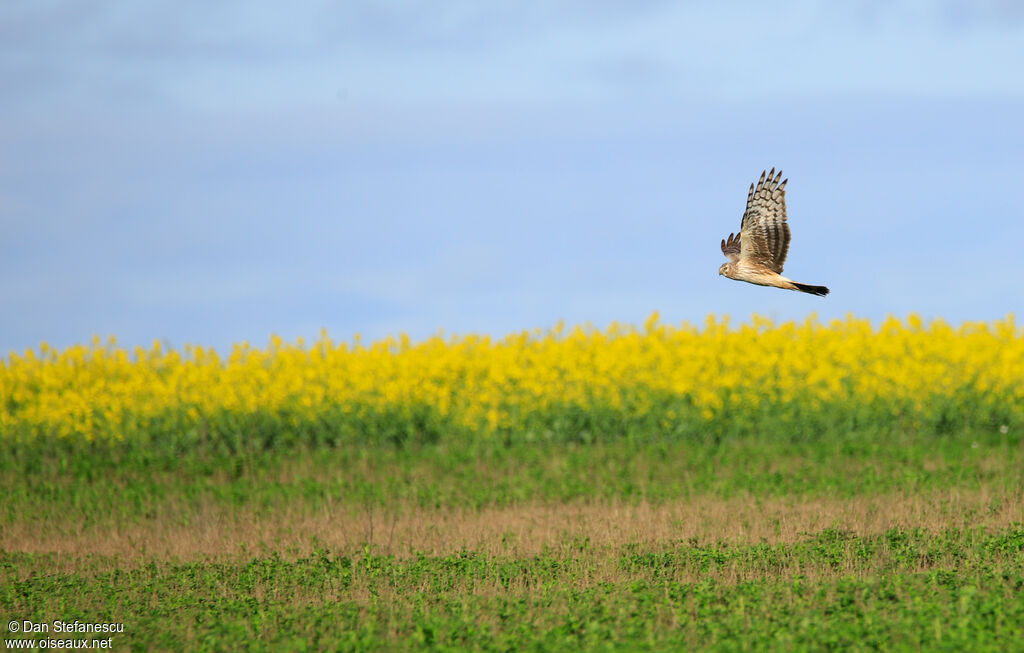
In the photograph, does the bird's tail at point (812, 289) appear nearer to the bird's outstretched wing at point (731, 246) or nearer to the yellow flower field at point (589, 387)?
the bird's outstretched wing at point (731, 246)

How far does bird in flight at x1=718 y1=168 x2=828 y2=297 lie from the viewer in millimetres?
10734

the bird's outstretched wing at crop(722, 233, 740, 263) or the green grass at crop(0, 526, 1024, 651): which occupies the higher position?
the bird's outstretched wing at crop(722, 233, 740, 263)

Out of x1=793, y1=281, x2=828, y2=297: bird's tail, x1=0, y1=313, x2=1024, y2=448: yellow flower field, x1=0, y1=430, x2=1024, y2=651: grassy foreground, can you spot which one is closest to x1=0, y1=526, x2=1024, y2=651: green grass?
x1=0, y1=430, x2=1024, y2=651: grassy foreground

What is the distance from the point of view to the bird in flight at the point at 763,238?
10.7 metres

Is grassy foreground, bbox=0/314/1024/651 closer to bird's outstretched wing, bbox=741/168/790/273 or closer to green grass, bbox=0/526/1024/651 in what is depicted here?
green grass, bbox=0/526/1024/651

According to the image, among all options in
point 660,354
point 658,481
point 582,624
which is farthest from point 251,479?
point 582,624

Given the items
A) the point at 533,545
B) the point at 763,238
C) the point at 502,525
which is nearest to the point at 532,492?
the point at 502,525

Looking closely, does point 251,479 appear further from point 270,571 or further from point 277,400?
point 270,571

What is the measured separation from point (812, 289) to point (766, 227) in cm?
95

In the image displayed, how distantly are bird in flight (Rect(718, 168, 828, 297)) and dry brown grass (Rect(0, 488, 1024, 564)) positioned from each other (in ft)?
9.19

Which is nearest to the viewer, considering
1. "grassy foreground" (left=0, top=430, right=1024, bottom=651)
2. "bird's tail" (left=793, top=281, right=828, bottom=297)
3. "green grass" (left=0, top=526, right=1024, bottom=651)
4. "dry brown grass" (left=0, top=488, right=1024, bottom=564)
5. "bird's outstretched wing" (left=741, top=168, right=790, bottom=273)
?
"green grass" (left=0, top=526, right=1024, bottom=651)

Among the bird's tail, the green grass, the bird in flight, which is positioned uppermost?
the bird in flight

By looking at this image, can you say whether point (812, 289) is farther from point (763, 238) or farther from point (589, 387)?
point (589, 387)

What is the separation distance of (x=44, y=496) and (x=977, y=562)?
12.9m
